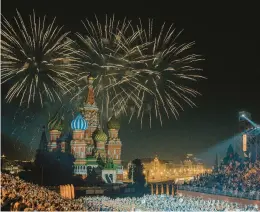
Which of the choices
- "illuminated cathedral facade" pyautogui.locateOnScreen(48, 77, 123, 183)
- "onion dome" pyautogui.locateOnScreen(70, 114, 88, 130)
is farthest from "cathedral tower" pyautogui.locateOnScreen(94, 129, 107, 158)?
"onion dome" pyautogui.locateOnScreen(70, 114, 88, 130)

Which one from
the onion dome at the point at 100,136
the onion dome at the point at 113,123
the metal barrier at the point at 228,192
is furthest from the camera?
the onion dome at the point at 113,123

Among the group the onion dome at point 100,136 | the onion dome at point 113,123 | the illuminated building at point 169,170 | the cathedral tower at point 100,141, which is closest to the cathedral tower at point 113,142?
the onion dome at point 113,123

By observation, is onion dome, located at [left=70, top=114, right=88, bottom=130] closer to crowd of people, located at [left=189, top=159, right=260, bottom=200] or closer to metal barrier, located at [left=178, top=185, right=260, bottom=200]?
crowd of people, located at [left=189, top=159, right=260, bottom=200]

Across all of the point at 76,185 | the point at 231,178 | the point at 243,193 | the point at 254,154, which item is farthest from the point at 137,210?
the point at 254,154

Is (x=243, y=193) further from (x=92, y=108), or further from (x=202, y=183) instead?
(x=92, y=108)

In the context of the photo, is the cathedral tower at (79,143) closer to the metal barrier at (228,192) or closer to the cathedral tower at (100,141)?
the cathedral tower at (100,141)

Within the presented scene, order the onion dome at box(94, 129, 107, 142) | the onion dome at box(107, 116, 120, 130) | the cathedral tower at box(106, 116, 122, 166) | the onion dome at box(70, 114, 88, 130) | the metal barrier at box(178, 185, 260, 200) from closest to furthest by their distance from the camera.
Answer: the metal barrier at box(178, 185, 260, 200)
the onion dome at box(70, 114, 88, 130)
the onion dome at box(94, 129, 107, 142)
the onion dome at box(107, 116, 120, 130)
the cathedral tower at box(106, 116, 122, 166)
